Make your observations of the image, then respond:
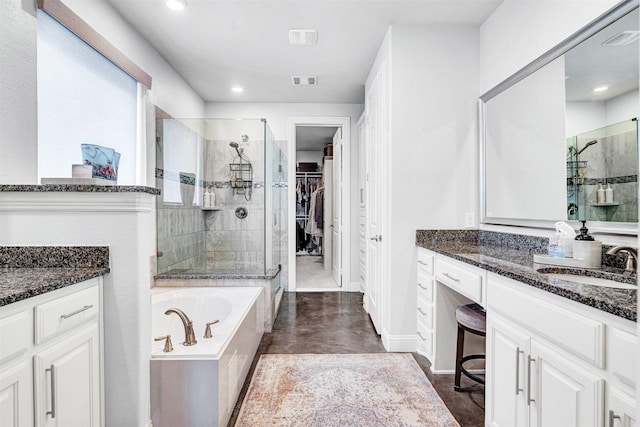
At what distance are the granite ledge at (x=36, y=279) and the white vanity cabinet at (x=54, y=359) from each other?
3 cm

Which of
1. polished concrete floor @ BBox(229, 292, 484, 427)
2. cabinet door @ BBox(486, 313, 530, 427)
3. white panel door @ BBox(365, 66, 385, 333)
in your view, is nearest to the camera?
cabinet door @ BBox(486, 313, 530, 427)

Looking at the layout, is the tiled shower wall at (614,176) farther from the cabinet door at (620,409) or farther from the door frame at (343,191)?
the door frame at (343,191)

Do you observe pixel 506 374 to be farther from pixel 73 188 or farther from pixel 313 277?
pixel 313 277

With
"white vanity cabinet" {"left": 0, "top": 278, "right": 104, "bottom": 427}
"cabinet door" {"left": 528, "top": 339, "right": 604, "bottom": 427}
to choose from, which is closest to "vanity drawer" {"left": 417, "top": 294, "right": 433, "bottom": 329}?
"cabinet door" {"left": 528, "top": 339, "right": 604, "bottom": 427}

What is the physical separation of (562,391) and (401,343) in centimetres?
159

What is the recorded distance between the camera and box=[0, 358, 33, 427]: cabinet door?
0.96 meters

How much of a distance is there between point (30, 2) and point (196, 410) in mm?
2189

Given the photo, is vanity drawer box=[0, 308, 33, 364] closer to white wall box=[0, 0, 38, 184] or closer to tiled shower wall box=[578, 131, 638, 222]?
white wall box=[0, 0, 38, 184]

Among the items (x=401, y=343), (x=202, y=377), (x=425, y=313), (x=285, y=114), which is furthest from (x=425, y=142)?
(x=285, y=114)

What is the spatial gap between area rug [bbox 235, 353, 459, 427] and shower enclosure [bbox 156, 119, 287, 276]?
115 centimetres

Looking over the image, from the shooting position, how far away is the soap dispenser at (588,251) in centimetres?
147

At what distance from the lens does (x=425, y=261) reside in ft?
7.92

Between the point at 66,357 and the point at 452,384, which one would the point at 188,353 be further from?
the point at 452,384

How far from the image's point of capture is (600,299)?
0.95 m
